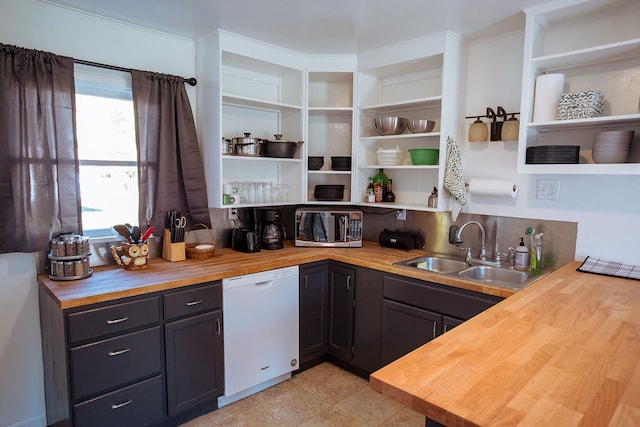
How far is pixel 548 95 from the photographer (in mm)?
2217

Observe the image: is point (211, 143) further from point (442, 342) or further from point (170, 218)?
point (442, 342)

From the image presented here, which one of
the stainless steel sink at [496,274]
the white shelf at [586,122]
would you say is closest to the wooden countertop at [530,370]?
the stainless steel sink at [496,274]

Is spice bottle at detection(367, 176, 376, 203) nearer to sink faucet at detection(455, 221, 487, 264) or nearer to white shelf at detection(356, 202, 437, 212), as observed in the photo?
white shelf at detection(356, 202, 437, 212)

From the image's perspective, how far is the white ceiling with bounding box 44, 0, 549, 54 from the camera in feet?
7.18

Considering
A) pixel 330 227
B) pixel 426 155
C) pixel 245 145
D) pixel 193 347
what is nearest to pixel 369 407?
pixel 193 347

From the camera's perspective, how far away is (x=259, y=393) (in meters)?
2.67

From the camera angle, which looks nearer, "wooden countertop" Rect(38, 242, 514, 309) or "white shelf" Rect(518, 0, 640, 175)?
Result: "wooden countertop" Rect(38, 242, 514, 309)

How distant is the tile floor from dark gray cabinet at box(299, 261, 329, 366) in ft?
0.68

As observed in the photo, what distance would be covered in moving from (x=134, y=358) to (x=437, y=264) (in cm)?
198

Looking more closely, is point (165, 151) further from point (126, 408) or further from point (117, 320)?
point (126, 408)

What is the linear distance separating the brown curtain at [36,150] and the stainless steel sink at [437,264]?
2.06 meters

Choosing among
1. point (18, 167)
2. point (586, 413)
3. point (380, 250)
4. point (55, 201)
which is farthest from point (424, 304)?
point (18, 167)

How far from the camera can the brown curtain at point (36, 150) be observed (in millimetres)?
2059

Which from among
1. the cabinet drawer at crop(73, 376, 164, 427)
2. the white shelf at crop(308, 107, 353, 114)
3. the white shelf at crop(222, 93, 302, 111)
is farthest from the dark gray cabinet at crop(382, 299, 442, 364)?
the white shelf at crop(222, 93, 302, 111)
